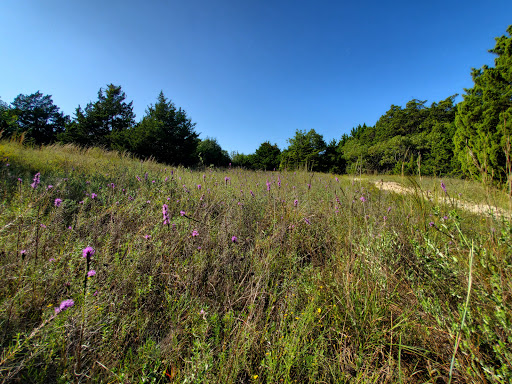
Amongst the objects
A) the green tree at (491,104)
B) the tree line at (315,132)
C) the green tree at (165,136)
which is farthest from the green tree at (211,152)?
the green tree at (491,104)

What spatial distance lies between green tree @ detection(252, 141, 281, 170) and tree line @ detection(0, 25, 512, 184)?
0.12m

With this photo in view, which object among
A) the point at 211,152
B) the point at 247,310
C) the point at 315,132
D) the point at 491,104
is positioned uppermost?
the point at 315,132

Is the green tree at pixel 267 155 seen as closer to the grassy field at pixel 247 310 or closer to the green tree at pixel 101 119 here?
the green tree at pixel 101 119

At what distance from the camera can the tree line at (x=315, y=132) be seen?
307 inches

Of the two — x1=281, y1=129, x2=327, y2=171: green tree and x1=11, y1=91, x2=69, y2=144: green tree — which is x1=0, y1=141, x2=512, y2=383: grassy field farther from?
x1=11, y1=91, x2=69, y2=144: green tree

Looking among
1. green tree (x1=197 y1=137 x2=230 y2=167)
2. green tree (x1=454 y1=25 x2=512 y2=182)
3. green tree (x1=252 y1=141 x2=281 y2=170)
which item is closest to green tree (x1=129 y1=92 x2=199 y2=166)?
green tree (x1=197 y1=137 x2=230 y2=167)

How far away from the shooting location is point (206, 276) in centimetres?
158

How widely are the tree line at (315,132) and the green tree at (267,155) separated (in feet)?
0.41

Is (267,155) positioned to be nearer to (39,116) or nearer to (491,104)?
(491,104)

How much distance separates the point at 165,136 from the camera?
13625 mm

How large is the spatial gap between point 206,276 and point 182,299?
0.36 meters

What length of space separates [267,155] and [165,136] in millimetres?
13528

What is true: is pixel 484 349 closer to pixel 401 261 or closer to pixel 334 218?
pixel 401 261

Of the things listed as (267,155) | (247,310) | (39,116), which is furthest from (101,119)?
(247,310)
